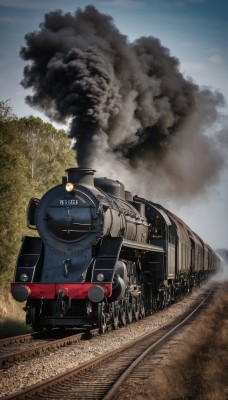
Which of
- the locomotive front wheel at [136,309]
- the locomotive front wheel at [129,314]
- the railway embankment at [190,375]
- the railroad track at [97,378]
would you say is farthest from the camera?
the locomotive front wheel at [136,309]

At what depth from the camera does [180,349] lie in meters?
10.5

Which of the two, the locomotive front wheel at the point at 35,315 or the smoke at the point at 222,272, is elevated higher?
the smoke at the point at 222,272

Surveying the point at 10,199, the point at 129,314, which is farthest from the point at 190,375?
the point at 10,199

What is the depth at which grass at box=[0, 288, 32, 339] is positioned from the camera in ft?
45.9

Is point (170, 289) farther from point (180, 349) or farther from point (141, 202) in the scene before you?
point (180, 349)

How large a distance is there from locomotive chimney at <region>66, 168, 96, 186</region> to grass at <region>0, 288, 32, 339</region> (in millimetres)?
3843

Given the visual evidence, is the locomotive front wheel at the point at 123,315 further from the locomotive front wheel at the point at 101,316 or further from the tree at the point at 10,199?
the tree at the point at 10,199

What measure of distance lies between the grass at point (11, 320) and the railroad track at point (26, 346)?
1.08 m

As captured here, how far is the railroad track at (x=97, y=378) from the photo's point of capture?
709cm

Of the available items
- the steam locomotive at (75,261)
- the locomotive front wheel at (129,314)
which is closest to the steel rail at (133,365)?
the locomotive front wheel at (129,314)

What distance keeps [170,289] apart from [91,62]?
928 cm

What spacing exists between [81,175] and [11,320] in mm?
4666

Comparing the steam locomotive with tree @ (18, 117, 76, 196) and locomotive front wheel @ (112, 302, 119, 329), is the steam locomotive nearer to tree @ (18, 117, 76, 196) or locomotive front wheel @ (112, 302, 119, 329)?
locomotive front wheel @ (112, 302, 119, 329)

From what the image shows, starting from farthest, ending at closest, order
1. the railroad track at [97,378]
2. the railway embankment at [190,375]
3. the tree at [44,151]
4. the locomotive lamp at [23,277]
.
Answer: the tree at [44,151] < the locomotive lamp at [23,277] < the railroad track at [97,378] < the railway embankment at [190,375]
